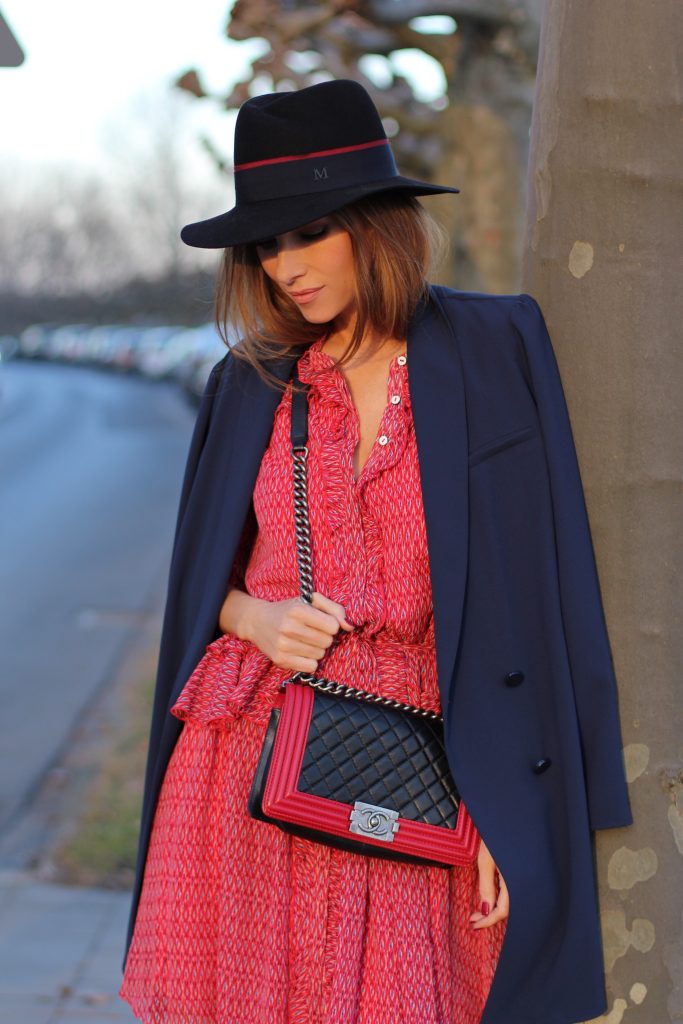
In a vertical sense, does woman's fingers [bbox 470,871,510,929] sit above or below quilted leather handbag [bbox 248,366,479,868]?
below

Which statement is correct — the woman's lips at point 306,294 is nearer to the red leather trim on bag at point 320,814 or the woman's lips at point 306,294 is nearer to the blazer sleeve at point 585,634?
the blazer sleeve at point 585,634

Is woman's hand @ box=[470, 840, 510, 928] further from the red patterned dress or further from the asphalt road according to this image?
the asphalt road

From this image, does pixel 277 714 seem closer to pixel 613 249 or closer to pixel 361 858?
pixel 361 858

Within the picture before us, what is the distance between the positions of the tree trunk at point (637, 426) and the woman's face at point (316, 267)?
0.38 m

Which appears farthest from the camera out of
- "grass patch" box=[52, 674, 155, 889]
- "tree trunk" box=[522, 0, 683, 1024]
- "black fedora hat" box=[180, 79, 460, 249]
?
"grass patch" box=[52, 674, 155, 889]

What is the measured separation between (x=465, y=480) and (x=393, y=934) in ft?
2.35

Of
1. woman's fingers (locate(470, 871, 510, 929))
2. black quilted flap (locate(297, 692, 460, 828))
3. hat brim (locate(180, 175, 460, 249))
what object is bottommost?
woman's fingers (locate(470, 871, 510, 929))

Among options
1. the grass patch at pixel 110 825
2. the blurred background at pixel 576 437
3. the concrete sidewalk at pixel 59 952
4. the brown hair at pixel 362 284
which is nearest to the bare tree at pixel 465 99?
the blurred background at pixel 576 437

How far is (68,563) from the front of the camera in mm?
11836

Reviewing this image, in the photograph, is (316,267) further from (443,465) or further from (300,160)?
(443,465)

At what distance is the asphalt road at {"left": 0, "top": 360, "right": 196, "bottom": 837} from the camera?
290 inches

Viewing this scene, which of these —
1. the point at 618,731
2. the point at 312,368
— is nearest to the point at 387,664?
the point at 618,731

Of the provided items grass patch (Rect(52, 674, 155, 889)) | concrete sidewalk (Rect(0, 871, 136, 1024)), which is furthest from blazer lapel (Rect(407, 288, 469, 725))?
grass patch (Rect(52, 674, 155, 889))

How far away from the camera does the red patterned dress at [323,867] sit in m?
2.24
